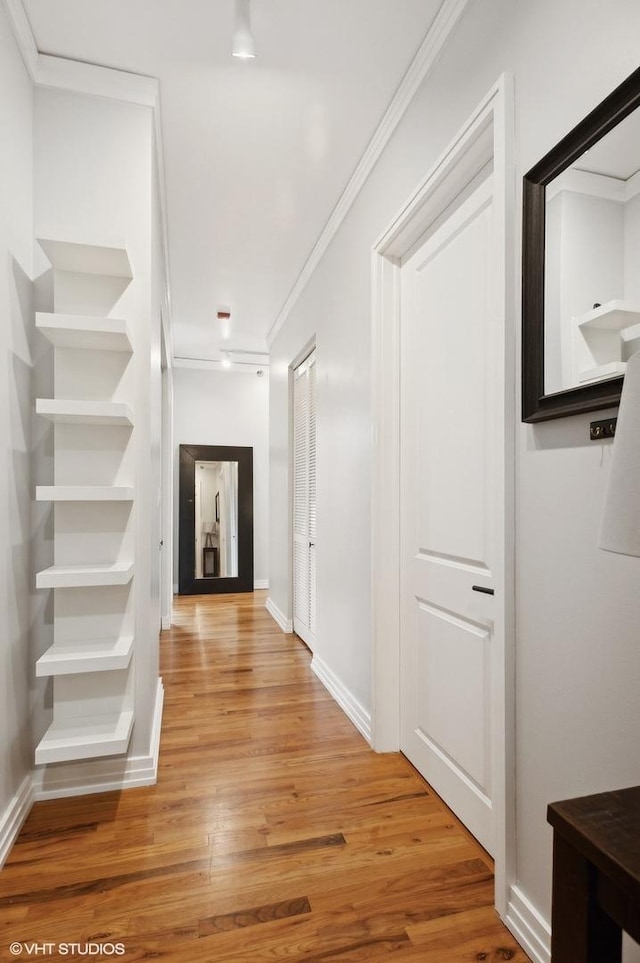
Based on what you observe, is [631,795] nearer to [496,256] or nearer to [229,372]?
[496,256]

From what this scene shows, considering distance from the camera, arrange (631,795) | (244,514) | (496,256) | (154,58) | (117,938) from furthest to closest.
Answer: (244,514) → (154,58) → (496,256) → (117,938) → (631,795)

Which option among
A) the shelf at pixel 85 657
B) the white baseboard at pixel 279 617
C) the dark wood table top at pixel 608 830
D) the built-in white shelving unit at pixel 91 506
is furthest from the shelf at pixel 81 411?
the white baseboard at pixel 279 617

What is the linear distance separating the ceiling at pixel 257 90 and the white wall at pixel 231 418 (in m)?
2.90

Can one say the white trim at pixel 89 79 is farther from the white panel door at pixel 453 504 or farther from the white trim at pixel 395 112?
the white panel door at pixel 453 504

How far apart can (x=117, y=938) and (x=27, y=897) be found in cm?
35

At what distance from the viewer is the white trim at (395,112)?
66.2 inches

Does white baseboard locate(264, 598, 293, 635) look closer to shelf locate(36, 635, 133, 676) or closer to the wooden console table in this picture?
shelf locate(36, 635, 133, 676)

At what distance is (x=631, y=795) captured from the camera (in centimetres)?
79

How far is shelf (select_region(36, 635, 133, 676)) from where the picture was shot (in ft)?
5.89

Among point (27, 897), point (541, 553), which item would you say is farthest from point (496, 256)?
point (27, 897)

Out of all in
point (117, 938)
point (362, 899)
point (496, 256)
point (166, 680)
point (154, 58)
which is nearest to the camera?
point (117, 938)

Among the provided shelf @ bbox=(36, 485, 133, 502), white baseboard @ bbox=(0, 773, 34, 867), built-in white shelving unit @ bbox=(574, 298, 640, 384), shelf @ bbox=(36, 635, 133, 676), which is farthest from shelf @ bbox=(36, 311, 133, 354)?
white baseboard @ bbox=(0, 773, 34, 867)

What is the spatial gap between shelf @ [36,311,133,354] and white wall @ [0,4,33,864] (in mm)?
109

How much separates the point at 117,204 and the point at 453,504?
5.77 feet
